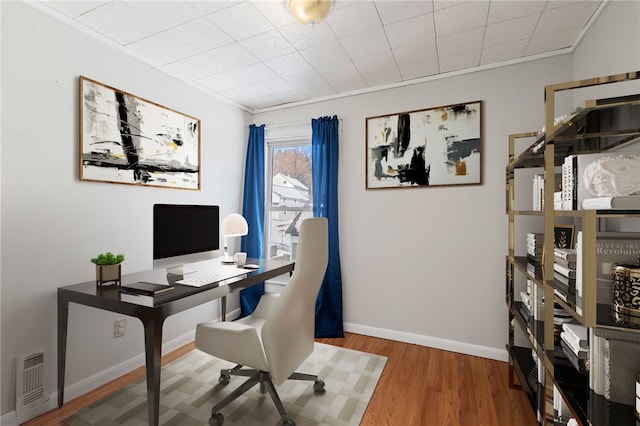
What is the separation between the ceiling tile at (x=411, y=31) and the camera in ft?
6.27

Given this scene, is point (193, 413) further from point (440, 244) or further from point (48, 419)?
point (440, 244)

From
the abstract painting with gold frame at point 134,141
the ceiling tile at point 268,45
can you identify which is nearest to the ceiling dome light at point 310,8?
the ceiling tile at point 268,45

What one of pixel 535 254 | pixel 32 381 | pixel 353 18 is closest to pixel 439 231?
pixel 535 254

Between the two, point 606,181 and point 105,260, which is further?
point 105,260

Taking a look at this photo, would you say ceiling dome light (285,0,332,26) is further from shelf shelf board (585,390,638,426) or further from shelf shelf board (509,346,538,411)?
shelf shelf board (509,346,538,411)

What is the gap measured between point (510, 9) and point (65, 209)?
3.10 m

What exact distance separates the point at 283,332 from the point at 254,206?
2041 millimetres

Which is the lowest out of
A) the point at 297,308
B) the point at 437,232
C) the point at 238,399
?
the point at 238,399

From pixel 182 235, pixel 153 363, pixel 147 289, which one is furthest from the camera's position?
pixel 182 235

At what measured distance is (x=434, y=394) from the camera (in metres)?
2.02

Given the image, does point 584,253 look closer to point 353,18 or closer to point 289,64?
point 353,18

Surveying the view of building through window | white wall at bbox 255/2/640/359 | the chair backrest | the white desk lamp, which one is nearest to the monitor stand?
the white desk lamp

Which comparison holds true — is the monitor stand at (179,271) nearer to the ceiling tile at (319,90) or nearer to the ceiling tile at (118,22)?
the ceiling tile at (118,22)

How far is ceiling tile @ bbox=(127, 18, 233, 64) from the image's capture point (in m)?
1.99
